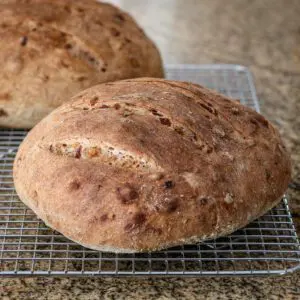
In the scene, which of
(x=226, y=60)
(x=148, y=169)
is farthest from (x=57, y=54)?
(x=226, y=60)

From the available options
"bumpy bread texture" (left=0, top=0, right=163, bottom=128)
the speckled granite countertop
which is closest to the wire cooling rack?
the speckled granite countertop

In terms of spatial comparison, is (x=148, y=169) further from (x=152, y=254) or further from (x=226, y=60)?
(x=226, y=60)

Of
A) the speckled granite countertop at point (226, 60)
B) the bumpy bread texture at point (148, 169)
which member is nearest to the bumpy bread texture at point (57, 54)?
the bumpy bread texture at point (148, 169)

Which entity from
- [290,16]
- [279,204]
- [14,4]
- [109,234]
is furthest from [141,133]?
[290,16]

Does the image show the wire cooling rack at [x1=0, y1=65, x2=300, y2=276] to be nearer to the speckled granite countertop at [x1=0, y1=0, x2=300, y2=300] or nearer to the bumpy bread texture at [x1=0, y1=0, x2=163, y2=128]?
the speckled granite countertop at [x1=0, y1=0, x2=300, y2=300]

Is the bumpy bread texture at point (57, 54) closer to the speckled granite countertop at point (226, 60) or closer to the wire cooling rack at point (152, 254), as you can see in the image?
the wire cooling rack at point (152, 254)

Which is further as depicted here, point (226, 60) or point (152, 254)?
point (226, 60)

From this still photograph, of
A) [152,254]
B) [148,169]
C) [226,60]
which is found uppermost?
[148,169]
